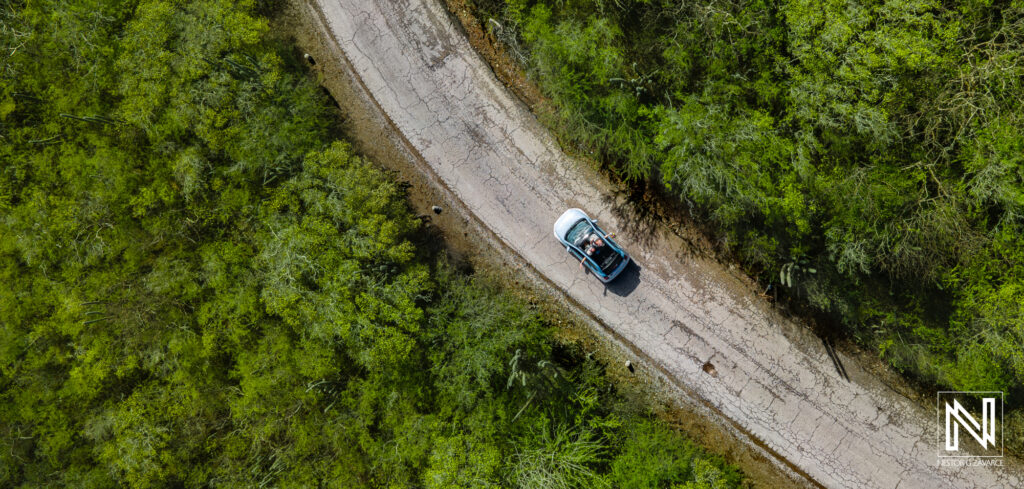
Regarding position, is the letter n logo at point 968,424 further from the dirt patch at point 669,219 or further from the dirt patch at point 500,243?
the dirt patch at point 500,243

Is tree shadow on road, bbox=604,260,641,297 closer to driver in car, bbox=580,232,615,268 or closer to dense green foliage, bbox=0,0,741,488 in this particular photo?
driver in car, bbox=580,232,615,268

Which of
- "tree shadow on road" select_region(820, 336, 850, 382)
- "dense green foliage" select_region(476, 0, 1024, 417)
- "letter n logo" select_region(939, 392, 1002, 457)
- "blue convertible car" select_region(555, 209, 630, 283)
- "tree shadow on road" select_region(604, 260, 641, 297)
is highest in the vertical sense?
"dense green foliage" select_region(476, 0, 1024, 417)

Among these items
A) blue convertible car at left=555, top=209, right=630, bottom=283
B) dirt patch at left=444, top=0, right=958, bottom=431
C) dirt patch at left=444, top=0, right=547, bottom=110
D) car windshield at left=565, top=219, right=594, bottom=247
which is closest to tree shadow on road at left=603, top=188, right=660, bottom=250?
dirt patch at left=444, top=0, right=958, bottom=431

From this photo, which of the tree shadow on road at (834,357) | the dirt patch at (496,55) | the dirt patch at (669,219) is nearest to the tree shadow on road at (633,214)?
the dirt patch at (669,219)

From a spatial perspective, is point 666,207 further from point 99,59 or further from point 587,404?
point 99,59

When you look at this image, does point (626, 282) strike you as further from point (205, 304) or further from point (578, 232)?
point (205, 304)

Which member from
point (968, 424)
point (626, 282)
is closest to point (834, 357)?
point (968, 424)
